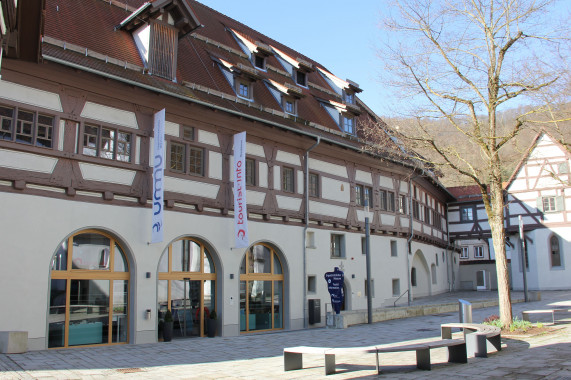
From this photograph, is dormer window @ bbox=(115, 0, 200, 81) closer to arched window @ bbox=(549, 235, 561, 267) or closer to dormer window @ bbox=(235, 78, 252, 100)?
dormer window @ bbox=(235, 78, 252, 100)

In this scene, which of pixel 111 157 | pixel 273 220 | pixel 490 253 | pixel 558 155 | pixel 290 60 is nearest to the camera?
pixel 111 157

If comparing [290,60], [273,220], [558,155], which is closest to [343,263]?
[273,220]

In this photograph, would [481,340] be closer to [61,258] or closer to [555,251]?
[61,258]

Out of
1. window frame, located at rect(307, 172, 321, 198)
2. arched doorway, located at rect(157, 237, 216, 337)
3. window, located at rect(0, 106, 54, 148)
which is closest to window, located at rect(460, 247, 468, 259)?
window frame, located at rect(307, 172, 321, 198)

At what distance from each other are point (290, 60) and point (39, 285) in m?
16.0

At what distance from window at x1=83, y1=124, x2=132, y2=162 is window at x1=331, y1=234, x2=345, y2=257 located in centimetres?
1036

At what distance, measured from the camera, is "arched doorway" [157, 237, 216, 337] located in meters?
16.5

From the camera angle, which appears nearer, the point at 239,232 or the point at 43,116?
the point at 43,116

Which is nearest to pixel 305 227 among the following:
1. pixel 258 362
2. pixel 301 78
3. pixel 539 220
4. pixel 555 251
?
pixel 301 78

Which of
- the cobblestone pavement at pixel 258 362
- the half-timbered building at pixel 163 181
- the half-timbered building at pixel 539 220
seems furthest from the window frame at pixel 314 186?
the half-timbered building at pixel 539 220

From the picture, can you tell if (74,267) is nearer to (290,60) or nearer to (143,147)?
(143,147)

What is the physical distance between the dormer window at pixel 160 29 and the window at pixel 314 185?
23.5ft

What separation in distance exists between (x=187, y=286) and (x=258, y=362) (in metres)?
5.95

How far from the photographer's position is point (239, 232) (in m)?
17.7
